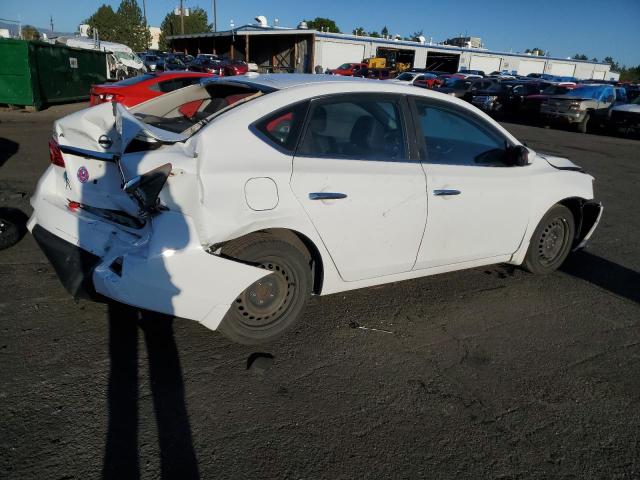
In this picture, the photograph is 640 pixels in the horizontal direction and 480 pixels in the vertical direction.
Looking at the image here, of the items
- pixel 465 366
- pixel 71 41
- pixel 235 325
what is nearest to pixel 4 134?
pixel 235 325

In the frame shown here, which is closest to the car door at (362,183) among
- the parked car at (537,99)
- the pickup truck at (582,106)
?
the pickup truck at (582,106)

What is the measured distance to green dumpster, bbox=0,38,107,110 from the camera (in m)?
14.6

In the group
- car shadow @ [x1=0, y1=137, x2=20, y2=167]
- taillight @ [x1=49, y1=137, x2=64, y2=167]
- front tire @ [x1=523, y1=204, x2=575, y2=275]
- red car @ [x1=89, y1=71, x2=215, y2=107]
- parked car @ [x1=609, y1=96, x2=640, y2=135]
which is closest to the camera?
taillight @ [x1=49, y1=137, x2=64, y2=167]

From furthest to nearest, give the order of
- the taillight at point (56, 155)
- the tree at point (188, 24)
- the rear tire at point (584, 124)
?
the tree at point (188, 24) → the rear tire at point (584, 124) → the taillight at point (56, 155)

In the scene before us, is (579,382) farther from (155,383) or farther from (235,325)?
(155,383)

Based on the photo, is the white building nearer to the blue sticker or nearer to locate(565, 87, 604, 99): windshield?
locate(565, 87, 604, 99): windshield

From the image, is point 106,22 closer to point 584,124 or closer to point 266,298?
point 584,124

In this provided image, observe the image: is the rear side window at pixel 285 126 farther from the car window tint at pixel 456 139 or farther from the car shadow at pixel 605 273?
the car shadow at pixel 605 273

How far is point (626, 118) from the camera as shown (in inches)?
701

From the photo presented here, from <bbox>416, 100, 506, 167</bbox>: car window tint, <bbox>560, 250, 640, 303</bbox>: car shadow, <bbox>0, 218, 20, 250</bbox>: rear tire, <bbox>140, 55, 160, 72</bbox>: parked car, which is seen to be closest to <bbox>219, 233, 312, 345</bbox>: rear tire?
<bbox>416, 100, 506, 167</bbox>: car window tint

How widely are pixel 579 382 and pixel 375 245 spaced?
1.55m

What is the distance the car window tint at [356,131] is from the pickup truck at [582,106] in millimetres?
17983

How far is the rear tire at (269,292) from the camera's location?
10.2 feet

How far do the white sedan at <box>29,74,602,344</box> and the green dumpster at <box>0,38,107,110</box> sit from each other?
13239 millimetres
